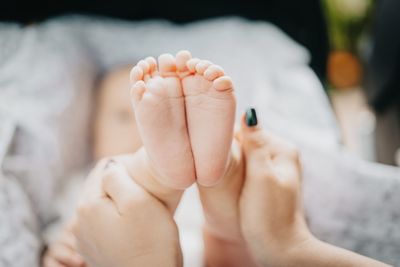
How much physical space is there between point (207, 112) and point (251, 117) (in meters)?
0.13

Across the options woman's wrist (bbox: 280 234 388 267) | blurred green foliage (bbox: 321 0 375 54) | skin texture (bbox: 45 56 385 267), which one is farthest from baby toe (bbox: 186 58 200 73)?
blurred green foliage (bbox: 321 0 375 54)

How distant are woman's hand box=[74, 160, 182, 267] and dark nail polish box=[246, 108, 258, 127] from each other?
0.19m

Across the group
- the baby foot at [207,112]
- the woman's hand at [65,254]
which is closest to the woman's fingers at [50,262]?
the woman's hand at [65,254]

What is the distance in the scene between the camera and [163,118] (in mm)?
586

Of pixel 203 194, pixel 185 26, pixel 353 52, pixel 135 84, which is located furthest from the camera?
pixel 353 52

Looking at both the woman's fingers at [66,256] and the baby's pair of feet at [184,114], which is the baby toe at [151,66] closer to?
the baby's pair of feet at [184,114]

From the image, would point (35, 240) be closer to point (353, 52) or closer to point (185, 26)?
point (185, 26)

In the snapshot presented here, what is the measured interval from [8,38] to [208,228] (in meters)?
Answer: 0.71

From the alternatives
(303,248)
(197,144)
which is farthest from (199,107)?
(303,248)

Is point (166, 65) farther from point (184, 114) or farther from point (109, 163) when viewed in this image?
point (109, 163)

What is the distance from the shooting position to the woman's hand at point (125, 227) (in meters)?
0.64

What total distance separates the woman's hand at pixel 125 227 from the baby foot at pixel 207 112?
3.7 inches

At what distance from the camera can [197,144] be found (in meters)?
0.62

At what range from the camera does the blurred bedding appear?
0.81 m
